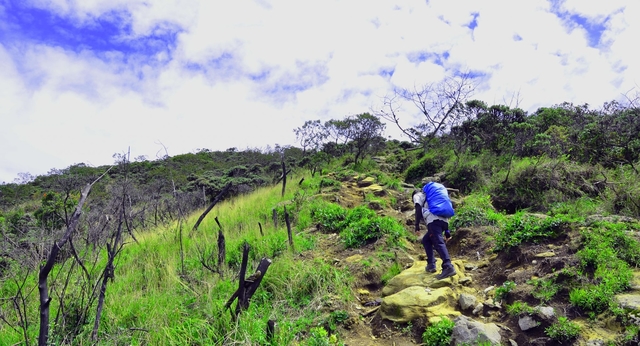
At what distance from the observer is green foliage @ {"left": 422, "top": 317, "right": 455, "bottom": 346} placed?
3.93m

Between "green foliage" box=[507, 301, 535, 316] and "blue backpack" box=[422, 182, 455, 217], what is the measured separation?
1.65 metres

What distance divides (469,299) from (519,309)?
0.60 m

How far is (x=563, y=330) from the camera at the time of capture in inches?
141

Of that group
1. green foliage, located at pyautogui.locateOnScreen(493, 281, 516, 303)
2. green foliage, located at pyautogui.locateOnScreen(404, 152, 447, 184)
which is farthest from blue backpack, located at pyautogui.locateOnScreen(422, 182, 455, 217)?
green foliage, located at pyautogui.locateOnScreen(404, 152, 447, 184)

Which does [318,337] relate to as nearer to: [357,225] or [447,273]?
[447,273]

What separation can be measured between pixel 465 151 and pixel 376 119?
31.6 ft

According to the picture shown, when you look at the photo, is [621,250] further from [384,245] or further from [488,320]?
[384,245]

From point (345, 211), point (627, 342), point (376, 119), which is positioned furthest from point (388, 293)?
point (376, 119)

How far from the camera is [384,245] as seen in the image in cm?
671

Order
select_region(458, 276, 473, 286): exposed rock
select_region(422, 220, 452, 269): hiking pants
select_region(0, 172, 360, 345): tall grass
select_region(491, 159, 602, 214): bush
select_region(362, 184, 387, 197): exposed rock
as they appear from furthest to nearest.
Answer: select_region(362, 184, 387, 197): exposed rock
select_region(491, 159, 602, 214): bush
select_region(422, 220, 452, 269): hiking pants
select_region(458, 276, 473, 286): exposed rock
select_region(0, 172, 360, 345): tall grass

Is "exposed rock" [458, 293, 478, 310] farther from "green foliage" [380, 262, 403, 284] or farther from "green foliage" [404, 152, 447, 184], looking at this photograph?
"green foliage" [404, 152, 447, 184]

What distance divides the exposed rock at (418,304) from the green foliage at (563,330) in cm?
99

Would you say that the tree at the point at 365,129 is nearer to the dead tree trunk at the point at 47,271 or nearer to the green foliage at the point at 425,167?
the green foliage at the point at 425,167

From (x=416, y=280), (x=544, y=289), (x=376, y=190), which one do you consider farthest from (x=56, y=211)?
(x=376, y=190)
